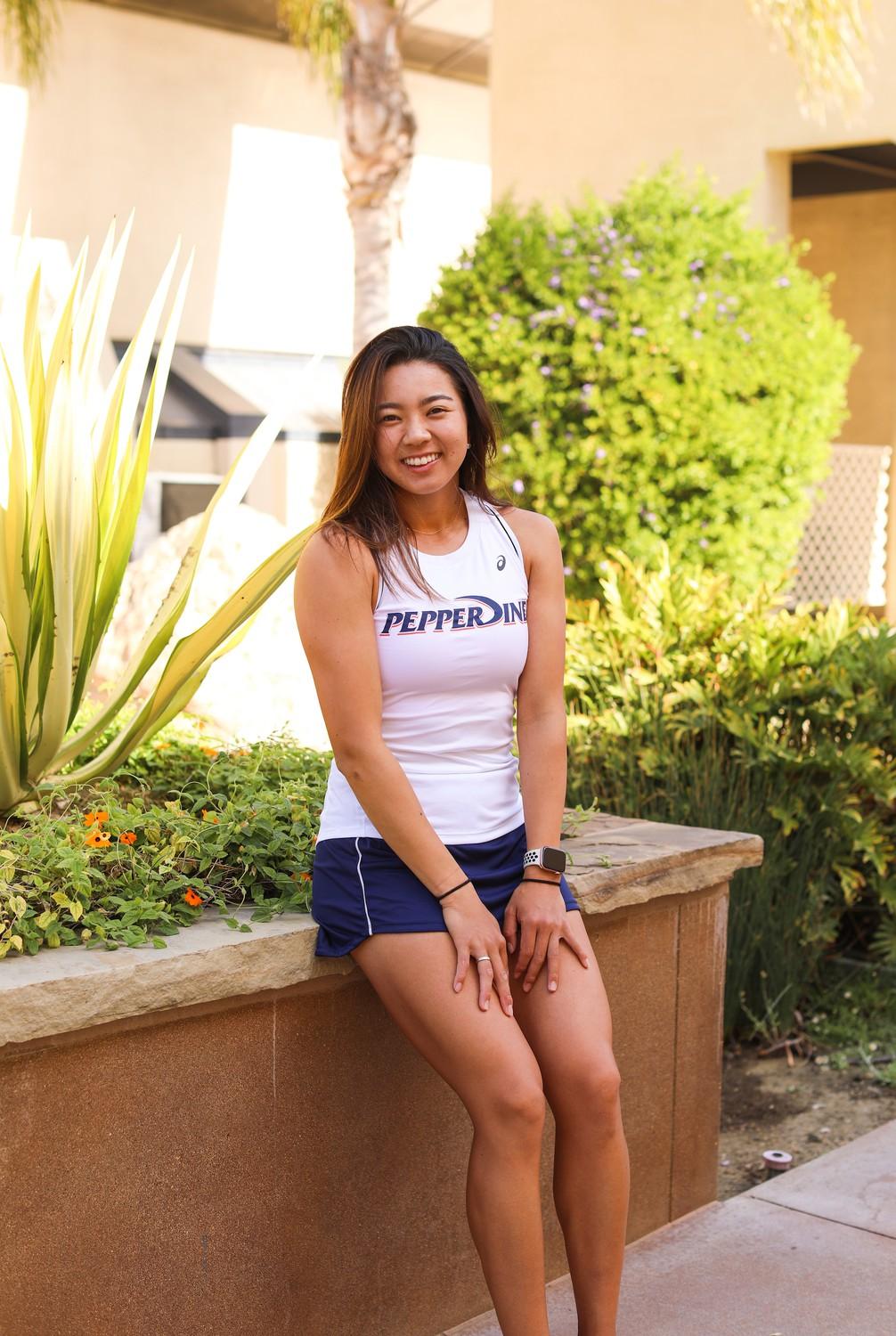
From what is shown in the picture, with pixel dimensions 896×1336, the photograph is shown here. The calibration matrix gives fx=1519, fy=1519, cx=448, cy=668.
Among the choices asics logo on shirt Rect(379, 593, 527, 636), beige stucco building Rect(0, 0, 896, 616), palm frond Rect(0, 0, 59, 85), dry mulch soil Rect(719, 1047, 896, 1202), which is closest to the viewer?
asics logo on shirt Rect(379, 593, 527, 636)

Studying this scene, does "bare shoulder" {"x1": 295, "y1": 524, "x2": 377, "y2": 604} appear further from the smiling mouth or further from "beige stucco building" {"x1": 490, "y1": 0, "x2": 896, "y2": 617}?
"beige stucco building" {"x1": 490, "y1": 0, "x2": 896, "y2": 617}

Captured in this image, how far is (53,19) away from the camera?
1275 centimetres

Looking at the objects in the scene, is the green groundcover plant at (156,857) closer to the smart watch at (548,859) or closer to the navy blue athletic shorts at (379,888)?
the navy blue athletic shorts at (379,888)

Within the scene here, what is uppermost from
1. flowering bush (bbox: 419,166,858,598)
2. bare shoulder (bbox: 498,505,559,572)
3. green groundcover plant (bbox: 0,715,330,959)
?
flowering bush (bbox: 419,166,858,598)

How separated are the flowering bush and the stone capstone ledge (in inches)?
178

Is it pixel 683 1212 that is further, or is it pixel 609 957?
pixel 683 1212

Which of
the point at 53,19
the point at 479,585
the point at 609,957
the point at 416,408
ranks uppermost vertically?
the point at 53,19

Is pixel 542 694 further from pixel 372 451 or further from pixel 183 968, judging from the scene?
pixel 183 968

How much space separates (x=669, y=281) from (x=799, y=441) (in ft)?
3.69

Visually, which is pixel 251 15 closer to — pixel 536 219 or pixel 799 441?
pixel 536 219

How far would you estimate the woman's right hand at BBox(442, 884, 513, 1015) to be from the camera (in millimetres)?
2504

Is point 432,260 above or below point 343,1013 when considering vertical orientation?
above

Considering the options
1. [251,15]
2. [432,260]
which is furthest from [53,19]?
[432,260]

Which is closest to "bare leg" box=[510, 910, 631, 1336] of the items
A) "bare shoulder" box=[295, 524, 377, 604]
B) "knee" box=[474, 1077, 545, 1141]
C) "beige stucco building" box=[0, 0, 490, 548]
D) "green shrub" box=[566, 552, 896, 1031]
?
"knee" box=[474, 1077, 545, 1141]
